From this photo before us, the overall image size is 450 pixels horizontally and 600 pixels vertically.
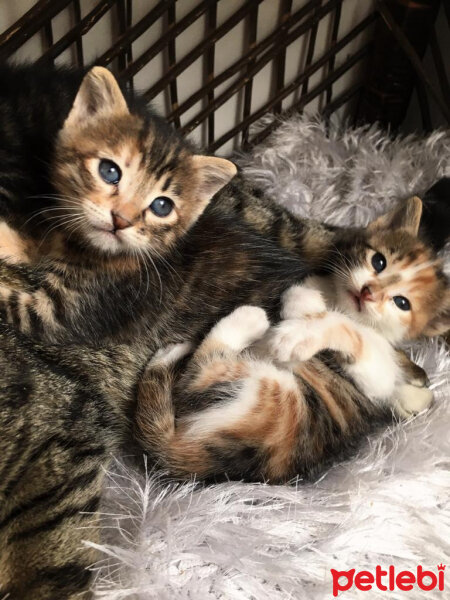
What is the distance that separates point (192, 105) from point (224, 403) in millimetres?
783

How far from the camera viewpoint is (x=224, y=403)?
1015 mm

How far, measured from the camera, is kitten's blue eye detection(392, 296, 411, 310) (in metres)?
1.14

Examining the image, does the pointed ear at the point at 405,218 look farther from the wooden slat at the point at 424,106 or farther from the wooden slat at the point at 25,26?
the wooden slat at the point at 25,26

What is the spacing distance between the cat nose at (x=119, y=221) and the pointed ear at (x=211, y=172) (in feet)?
0.66

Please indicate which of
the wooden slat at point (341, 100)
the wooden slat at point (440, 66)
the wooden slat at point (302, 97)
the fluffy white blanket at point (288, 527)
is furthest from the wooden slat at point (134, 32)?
→ the fluffy white blanket at point (288, 527)

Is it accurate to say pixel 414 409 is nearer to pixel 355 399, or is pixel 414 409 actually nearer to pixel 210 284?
pixel 355 399

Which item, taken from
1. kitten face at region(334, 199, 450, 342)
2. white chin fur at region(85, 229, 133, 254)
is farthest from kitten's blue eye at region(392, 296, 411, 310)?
white chin fur at region(85, 229, 133, 254)

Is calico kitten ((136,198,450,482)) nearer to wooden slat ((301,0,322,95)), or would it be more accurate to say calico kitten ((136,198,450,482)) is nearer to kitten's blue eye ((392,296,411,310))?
kitten's blue eye ((392,296,411,310))

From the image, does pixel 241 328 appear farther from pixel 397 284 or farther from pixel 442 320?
pixel 442 320

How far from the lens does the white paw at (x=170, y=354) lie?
1.09 meters

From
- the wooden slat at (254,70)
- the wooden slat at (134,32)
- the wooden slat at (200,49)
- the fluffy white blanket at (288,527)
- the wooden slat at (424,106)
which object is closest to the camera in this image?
the fluffy white blanket at (288,527)

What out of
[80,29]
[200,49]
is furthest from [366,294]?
[80,29]

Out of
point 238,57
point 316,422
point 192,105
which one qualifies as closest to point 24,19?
point 192,105

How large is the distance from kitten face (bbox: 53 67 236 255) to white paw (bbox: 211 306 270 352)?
179mm
